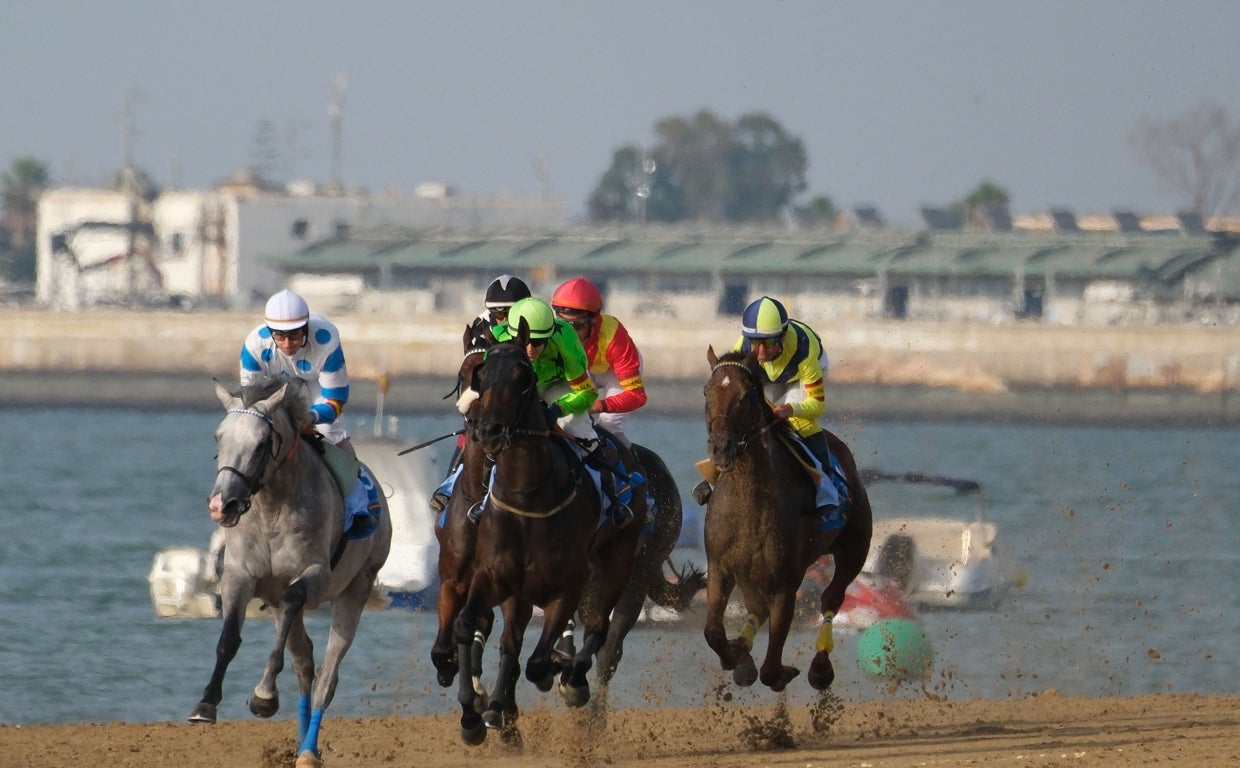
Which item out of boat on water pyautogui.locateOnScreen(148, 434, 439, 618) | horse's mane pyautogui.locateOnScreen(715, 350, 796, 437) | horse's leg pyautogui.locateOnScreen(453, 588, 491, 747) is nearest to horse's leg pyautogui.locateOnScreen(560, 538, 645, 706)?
horse's leg pyautogui.locateOnScreen(453, 588, 491, 747)

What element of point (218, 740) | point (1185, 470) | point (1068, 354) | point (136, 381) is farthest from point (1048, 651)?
point (136, 381)

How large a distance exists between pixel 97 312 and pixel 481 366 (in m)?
81.0

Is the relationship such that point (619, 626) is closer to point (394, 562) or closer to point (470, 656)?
point (470, 656)

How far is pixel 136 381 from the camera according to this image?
88000 mm

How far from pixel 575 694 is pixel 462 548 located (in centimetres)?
127

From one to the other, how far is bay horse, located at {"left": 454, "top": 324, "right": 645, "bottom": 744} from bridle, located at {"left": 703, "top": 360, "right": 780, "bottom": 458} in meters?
0.87

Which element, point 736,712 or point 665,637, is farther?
point 665,637

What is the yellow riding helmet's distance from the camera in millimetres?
12594

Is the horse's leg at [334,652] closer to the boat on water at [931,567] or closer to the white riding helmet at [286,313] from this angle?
the white riding helmet at [286,313]

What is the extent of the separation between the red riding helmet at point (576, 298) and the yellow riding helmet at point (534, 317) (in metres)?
1.10

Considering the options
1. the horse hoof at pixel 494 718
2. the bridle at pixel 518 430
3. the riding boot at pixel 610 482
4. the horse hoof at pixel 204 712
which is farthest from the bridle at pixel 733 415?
the horse hoof at pixel 204 712

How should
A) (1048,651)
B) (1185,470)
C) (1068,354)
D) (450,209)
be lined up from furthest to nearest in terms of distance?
(450,209), (1068,354), (1185,470), (1048,651)

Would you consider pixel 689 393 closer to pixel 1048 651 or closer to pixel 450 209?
pixel 450 209

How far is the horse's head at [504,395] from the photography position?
38.6ft
